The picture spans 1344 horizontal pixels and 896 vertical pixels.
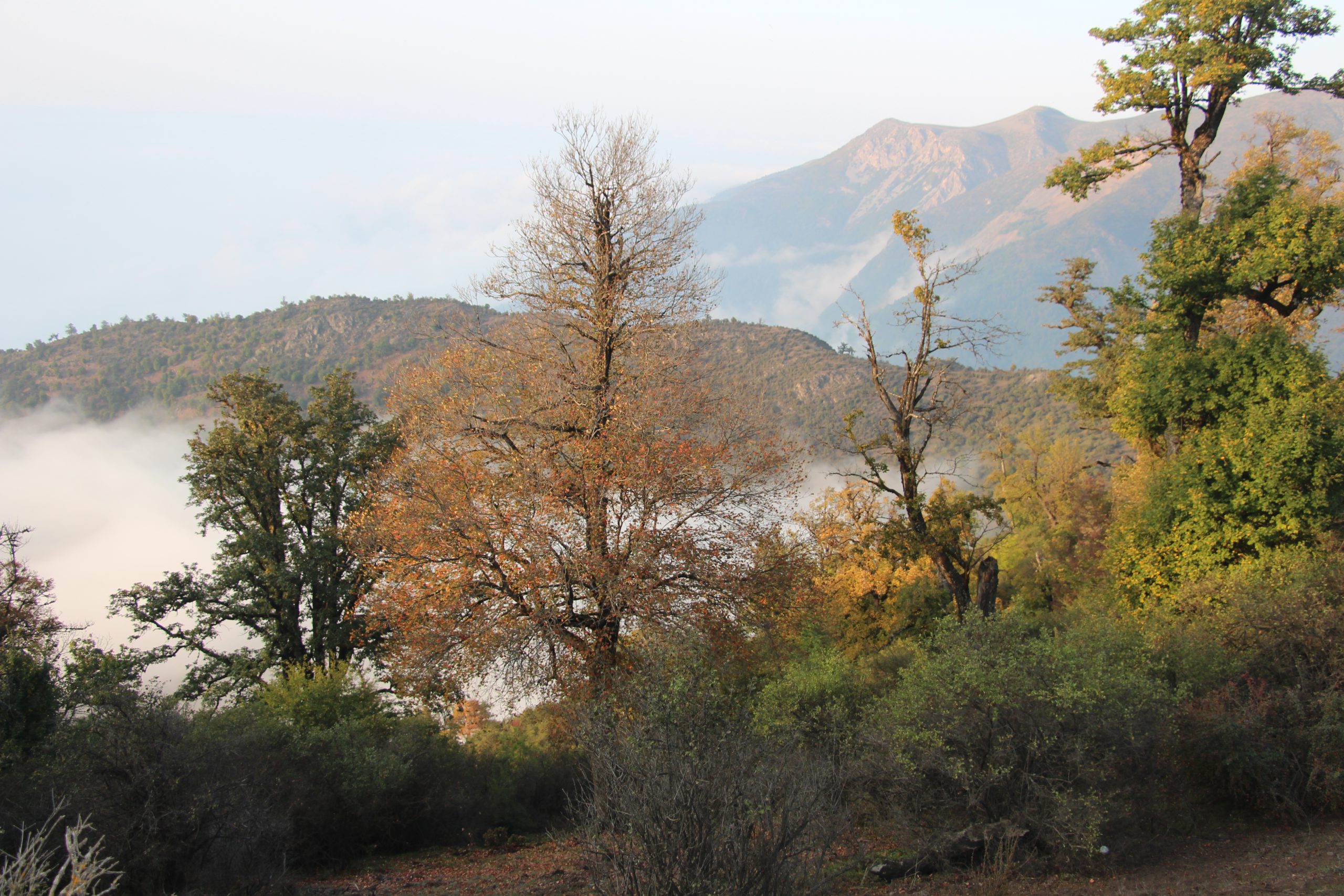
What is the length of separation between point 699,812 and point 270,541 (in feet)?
67.4

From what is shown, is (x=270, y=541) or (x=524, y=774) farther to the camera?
(x=270, y=541)

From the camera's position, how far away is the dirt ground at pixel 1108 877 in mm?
9016

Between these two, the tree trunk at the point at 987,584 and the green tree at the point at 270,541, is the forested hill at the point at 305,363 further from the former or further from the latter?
the tree trunk at the point at 987,584

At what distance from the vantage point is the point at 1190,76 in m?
19.3

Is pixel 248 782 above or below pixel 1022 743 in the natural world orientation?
above

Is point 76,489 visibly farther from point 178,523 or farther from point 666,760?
point 666,760

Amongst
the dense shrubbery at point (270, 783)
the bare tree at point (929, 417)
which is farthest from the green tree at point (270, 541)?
the bare tree at point (929, 417)

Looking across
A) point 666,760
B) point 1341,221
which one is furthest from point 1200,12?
point 666,760

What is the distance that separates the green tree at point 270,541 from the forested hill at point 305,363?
45.0 metres

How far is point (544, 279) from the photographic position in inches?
640

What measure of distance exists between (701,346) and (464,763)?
9884mm

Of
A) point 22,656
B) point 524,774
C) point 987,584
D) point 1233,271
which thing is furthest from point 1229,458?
point 22,656

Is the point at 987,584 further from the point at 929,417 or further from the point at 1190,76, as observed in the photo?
the point at 1190,76

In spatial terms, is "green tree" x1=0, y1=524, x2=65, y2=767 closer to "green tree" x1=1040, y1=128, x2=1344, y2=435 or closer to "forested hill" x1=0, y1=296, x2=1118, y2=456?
"green tree" x1=1040, y1=128, x2=1344, y2=435
